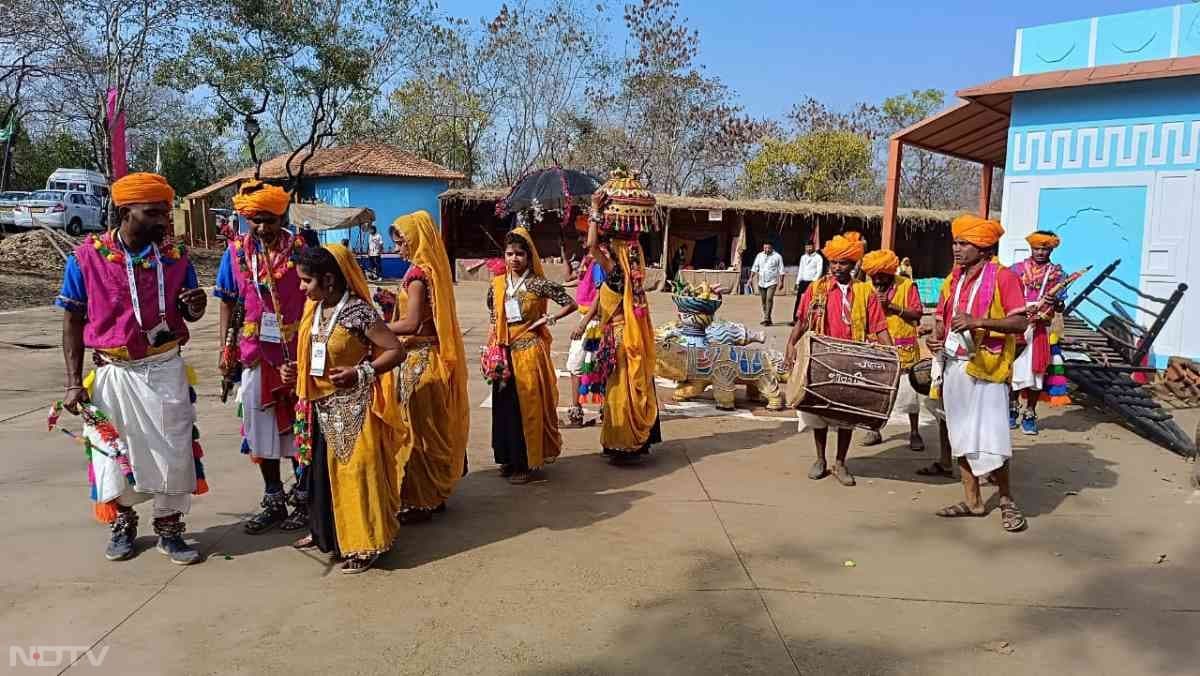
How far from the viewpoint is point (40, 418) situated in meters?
6.86

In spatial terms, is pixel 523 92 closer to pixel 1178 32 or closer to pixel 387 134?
pixel 387 134

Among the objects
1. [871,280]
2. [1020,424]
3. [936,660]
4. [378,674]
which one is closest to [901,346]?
[871,280]

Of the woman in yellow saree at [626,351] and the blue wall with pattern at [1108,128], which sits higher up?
the blue wall with pattern at [1108,128]

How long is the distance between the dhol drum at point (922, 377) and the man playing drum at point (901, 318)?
42cm

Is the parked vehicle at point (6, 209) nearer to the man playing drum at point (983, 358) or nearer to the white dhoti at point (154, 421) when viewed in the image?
the white dhoti at point (154, 421)

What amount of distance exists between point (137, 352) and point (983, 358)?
4.50 meters

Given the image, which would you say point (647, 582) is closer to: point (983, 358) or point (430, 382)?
point (430, 382)

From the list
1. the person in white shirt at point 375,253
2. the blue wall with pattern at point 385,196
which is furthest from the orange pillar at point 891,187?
the blue wall with pattern at point 385,196

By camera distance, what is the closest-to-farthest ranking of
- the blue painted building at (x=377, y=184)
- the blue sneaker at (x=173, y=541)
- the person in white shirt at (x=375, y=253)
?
the blue sneaker at (x=173, y=541) → the person in white shirt at (x=375, y=253) → the blue painted building at (x=377, y=184)

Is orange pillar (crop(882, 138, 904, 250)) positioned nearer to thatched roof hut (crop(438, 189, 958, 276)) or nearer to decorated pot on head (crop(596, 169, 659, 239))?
decorated pot on head (crop(596, 169, 659, 239))

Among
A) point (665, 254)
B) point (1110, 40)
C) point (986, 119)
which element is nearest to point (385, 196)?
point (665, 254)

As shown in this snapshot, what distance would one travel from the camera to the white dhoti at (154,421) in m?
3.92

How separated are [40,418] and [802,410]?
6123 mm

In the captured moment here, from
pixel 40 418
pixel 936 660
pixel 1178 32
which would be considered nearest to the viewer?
pixel 936 660
